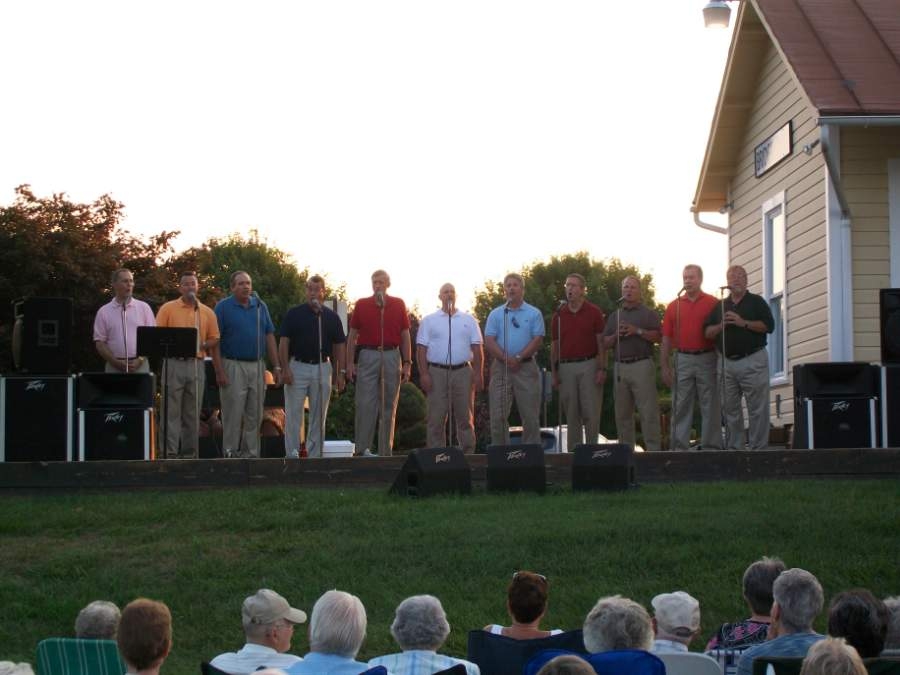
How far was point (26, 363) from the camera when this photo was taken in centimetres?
1362

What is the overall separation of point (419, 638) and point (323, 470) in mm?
7167

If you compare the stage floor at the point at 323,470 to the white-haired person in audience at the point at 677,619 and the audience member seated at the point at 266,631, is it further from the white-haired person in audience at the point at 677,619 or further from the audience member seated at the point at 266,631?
the audience member seated at the point at 266,631

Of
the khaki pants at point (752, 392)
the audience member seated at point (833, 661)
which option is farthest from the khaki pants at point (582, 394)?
the audience member seated at point (833, 661)

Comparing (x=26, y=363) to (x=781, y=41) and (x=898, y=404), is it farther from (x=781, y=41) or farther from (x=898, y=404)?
(x=781, y=41)

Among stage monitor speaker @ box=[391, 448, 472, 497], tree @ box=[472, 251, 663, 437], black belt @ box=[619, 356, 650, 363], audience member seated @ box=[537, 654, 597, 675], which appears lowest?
audience member seated @ box=[537, 654, 597, 675]

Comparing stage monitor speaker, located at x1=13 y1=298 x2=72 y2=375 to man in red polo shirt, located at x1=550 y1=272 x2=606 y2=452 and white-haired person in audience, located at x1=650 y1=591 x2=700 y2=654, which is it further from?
white-haired person in audience, located at x1=650 y1=591 x2=700 y2=654

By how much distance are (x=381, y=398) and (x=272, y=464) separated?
1.68 m

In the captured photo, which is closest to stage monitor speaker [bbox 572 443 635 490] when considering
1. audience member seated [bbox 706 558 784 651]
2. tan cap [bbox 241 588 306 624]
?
audience member seated [bbox 706 558 784 651]

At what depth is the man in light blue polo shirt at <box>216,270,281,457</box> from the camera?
14.3 meters

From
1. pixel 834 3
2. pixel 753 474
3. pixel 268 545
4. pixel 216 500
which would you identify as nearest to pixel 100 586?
pixel 268 545

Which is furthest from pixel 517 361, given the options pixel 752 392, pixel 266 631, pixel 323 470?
pixel 266 631

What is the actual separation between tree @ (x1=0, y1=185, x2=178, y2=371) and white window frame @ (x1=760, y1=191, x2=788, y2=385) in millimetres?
13886

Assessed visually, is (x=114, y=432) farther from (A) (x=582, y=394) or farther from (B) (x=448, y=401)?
(A) (x=582, y=394)

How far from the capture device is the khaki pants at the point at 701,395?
14422 millimetres
